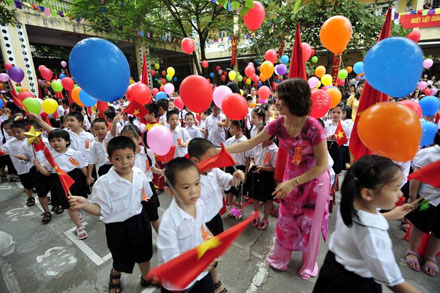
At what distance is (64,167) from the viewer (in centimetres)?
303

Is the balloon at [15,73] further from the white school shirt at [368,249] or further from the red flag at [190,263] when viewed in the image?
the white school shirt at [368,249]

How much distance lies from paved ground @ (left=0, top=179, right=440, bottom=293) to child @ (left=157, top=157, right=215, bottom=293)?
1.11m

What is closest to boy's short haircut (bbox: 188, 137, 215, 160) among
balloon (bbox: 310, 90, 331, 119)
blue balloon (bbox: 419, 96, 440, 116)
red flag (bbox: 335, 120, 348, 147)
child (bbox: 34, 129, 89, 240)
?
balloon (bbox: 310, 90, 331, 119)

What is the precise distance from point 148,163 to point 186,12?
811cm

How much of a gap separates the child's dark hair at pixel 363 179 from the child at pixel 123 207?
158 centimetres

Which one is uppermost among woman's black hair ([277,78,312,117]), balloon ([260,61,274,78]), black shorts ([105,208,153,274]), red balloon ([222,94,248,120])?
balloon ([260,61,274,78])

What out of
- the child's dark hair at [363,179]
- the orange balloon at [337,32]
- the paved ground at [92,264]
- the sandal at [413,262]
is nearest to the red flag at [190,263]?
the child's dark hair at [363,179]

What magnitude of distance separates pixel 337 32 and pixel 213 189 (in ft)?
9.22

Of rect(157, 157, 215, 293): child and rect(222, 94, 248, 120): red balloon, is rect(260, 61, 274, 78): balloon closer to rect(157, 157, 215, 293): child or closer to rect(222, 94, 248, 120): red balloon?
rect(222, 94, 248, 120): red balloon

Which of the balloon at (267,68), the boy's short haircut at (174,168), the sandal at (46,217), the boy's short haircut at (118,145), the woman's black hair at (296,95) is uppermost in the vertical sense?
the balloon at (267,68)

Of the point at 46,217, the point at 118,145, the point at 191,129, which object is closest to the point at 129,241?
the point at 118,145

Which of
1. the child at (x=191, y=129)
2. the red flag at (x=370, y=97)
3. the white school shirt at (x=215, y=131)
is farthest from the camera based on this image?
the white school shirt at (x=215, y=131)

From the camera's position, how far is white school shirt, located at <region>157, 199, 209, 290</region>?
128 cm

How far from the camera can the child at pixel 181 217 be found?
1298mm
